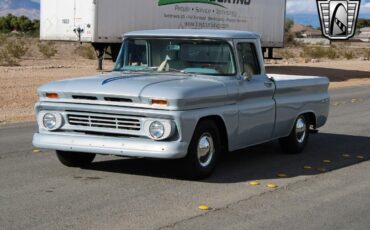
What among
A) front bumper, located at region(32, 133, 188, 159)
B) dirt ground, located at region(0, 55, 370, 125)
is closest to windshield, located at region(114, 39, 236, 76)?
front bumper, located at region(32, 133, 188, 159)

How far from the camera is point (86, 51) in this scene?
141ft

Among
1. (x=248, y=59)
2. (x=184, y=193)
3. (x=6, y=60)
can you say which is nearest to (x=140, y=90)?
(x=184, y=193)

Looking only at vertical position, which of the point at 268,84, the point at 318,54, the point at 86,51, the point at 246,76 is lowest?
the point at 318,54

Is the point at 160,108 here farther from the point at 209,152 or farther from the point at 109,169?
the point at 109,169

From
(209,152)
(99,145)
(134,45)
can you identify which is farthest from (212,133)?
(134,45)

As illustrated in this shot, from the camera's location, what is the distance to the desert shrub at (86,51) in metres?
42.0

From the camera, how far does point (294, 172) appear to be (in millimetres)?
8641

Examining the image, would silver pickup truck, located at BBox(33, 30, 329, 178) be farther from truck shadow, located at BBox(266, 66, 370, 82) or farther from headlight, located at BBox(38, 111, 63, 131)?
truck shadow, located at BBox(266, 66, 370, 82)

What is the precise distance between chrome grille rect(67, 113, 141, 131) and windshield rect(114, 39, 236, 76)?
1326mm

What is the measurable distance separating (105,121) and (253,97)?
2.11 m

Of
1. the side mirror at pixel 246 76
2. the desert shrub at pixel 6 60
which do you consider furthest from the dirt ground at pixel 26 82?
the side mirror at pixel 246 76

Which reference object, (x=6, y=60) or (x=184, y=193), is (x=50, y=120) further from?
(x=6, y=60)

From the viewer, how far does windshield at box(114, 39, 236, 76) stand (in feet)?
27.5

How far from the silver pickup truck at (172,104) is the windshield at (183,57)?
0.01m
